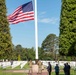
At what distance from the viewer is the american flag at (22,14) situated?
23.8m

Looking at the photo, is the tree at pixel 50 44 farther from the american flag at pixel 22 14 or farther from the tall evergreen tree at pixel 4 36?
the american flag at pixel 22 14

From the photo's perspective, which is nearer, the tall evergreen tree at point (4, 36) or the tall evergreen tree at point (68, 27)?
the tall evergreen tree at point (68, 27)

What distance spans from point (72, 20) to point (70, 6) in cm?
236

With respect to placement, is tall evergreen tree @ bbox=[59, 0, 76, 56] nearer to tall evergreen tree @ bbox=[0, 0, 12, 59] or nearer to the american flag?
tall evergreen tree @ bbox=[0, 0, 12, 59]

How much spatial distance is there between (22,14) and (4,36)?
35100 millimetres

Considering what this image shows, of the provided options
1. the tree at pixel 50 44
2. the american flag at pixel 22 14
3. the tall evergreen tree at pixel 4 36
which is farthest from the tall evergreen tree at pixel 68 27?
the tree at pixel 50 44

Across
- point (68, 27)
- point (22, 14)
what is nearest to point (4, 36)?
point (68, 27)

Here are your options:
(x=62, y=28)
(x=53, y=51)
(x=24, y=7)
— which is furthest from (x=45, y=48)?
(x=24, y=7)

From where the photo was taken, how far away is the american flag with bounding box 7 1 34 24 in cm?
2377

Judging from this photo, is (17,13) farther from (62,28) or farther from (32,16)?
(62,28)

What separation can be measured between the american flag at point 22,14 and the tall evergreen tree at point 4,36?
3401 centimetres

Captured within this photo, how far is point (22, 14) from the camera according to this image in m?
23.9

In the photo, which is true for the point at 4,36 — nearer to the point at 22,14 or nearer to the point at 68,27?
the point at 68,27

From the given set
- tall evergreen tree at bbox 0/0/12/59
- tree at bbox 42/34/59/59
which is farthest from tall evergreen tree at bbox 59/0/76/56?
tree at bbox 42/34/59/59
